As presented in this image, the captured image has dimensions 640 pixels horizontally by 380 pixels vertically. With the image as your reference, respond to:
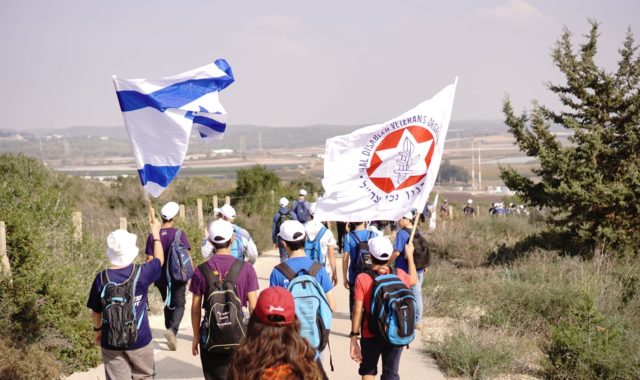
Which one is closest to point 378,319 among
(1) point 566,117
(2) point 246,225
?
(1) point 566,117

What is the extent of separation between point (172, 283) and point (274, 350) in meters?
5.57

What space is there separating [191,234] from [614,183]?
8.52m

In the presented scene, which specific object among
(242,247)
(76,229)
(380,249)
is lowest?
(76,229)

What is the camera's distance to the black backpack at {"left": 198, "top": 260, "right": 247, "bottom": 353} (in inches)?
223

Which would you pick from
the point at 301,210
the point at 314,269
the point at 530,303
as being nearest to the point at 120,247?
the point at 314,269

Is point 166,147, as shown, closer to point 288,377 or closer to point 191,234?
point 288,377

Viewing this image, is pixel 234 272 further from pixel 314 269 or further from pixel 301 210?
pixel 301 210

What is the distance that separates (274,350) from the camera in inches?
139

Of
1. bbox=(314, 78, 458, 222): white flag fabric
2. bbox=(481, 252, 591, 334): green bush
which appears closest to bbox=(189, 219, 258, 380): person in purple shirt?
bbox=(314, 78, 458, 222): white flag fabric

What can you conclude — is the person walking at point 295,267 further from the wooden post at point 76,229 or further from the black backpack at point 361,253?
the wooden post at point 76,229

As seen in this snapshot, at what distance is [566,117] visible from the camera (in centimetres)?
1594

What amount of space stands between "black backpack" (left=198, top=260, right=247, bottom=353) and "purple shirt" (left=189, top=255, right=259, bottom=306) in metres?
0.05

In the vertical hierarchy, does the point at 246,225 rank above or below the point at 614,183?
below

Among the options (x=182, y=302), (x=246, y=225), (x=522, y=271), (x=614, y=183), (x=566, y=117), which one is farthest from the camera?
(x=246, y=225)
